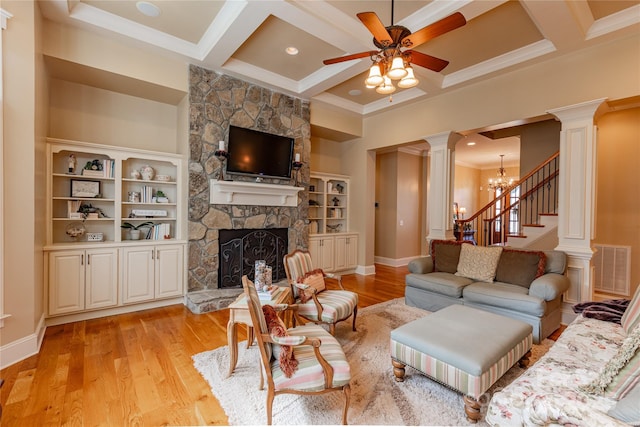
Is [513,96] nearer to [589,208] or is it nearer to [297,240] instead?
[589,208]

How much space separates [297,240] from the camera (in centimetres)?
537

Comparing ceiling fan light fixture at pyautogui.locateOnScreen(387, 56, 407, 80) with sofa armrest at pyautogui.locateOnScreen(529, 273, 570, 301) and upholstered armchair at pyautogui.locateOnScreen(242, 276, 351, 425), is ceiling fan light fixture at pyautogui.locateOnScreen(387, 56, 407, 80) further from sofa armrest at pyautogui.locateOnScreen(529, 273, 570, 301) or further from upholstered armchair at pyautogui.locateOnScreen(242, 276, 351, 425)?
sofa armrest at pyautogui.locateOnScreen(529, 273, 570, 301)

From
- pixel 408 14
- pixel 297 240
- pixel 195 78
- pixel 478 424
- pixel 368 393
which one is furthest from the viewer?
pixel 297 240

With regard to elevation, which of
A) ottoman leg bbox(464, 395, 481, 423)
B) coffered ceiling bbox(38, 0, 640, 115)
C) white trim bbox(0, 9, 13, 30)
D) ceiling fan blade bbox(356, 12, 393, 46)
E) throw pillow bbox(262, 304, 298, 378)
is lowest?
ottoman leg bbox(464, 395, 481, 423)

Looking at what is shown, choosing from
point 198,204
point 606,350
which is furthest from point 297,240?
point 606,350

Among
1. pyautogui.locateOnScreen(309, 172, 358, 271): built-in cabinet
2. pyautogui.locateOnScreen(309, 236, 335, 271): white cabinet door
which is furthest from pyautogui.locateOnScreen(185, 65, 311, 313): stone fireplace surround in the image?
pyautogui.locateOnScreen(309, 172, 358, 271): built-in cabinet

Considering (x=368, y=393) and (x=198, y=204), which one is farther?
(x=198, y=204)

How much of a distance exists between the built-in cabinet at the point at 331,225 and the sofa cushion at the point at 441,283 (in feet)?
6.88

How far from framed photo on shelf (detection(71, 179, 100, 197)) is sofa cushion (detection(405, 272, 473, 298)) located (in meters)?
4.54

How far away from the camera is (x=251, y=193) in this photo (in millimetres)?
4727

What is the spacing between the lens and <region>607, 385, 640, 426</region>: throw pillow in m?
1.21

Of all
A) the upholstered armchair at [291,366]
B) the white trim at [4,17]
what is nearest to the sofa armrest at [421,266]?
the upholstered armchair at [291,366]

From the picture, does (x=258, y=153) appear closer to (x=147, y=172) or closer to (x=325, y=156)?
(x=147, y=172)

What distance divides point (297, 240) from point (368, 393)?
11.1 feet
